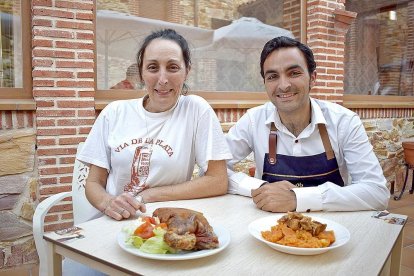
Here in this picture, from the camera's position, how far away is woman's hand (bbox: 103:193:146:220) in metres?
1.47

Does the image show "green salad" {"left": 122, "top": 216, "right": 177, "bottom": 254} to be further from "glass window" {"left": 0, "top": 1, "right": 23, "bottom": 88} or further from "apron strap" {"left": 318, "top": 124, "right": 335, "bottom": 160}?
"glass window" {"left": 0, "top": 1, "right": 23, "bottom": 88}

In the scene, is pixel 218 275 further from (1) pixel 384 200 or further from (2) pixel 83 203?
(2) pixel 83 203

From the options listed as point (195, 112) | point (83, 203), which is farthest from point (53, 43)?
point (195, 112)

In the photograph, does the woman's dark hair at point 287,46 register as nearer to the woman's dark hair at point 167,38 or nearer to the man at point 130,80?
the woman's dark hair at point 167,38

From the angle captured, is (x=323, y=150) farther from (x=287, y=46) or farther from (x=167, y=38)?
(x=167, y=38)

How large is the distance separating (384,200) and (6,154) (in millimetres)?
2480

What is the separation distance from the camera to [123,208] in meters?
1.48

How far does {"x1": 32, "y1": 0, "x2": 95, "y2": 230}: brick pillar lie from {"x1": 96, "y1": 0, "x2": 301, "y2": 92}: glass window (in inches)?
21.7

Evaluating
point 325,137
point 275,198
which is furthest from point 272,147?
point 275,198

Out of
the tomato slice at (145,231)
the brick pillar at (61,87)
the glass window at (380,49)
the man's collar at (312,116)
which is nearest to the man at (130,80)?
the brick pillar at (61,87)

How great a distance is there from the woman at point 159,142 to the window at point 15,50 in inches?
57.1

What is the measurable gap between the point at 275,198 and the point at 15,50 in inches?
99.1

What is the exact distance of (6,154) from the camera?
9.35 feet

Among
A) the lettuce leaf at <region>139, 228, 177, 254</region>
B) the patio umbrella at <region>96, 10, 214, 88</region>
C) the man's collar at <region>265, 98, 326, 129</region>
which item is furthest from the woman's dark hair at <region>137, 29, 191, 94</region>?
the patio umbrella at <region>96, 10, 214, 88</region>
